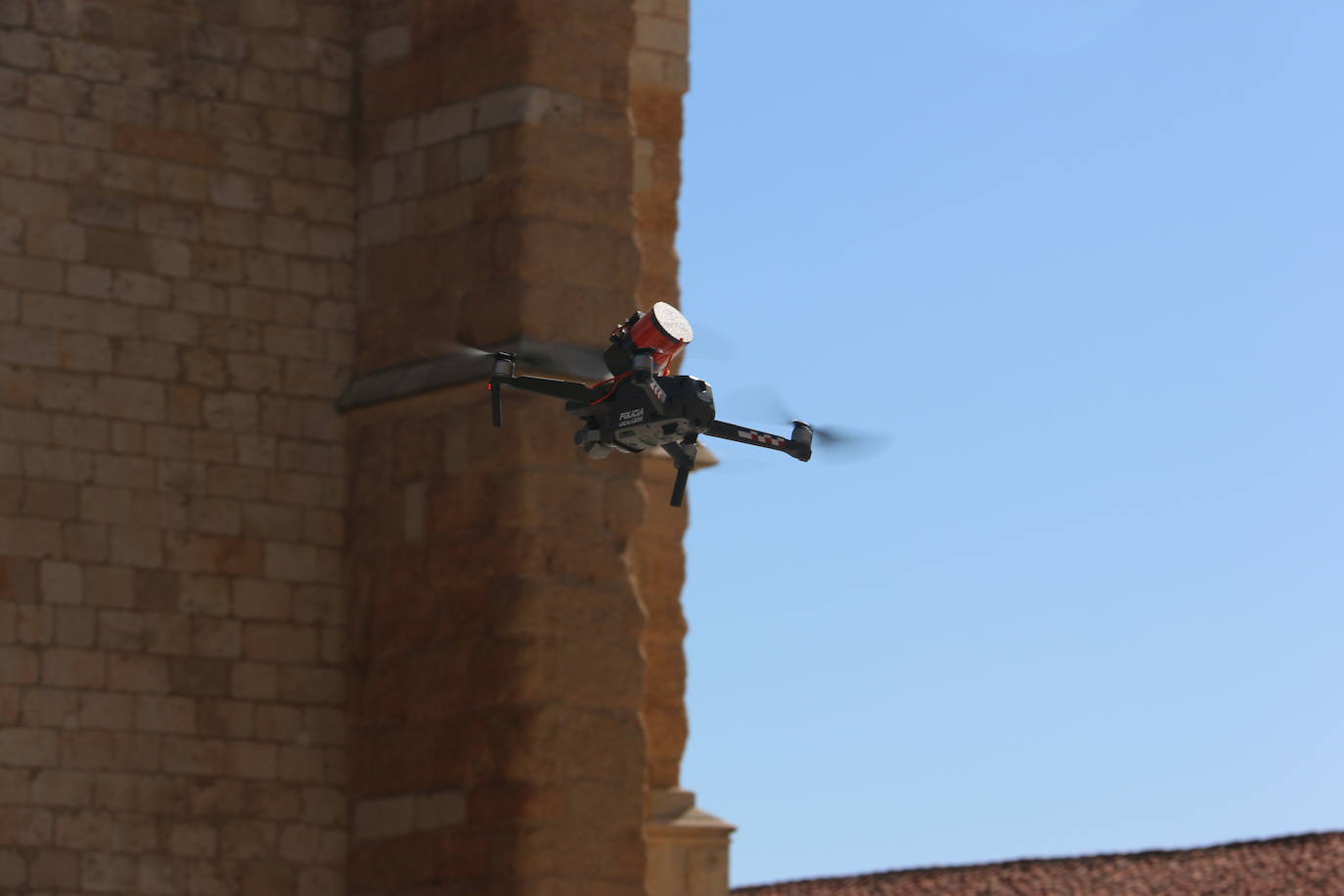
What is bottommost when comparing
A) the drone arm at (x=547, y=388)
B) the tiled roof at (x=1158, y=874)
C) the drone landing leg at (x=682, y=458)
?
the tiled roof at (x=1158, y=874)

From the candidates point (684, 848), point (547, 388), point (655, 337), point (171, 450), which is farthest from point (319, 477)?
point (655, 337)

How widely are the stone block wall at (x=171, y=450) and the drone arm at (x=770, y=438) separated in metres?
4.90

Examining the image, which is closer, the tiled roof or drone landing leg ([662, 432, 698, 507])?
drone landing leg ([662, 432, 698, 507])

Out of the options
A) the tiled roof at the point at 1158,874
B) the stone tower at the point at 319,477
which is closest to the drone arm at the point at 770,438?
the stone tower at the point at 319,477

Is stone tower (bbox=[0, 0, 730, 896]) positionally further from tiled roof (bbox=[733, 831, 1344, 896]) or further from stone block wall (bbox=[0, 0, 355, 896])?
tiled roof (bbox=[733, 831, 1344, 896])

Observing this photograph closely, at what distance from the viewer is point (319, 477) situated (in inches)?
625

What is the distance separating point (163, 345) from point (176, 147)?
3.52ft

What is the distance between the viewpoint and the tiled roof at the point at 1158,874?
1988 centimetres

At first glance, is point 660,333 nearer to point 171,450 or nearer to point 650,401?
point 650,401

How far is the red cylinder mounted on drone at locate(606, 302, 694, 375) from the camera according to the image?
435 inches

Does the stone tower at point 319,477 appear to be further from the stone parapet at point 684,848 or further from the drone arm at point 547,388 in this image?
the drone arm at point 547,388

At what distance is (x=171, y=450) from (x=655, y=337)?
5.13m

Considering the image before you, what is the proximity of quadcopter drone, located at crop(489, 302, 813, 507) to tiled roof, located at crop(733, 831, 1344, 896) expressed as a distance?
9464 millimetres

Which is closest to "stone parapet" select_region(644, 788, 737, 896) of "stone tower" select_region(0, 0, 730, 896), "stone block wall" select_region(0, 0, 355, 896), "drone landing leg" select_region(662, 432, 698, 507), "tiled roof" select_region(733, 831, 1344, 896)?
"stone tower" select_region(0, 0, 730, 896)
